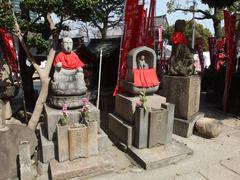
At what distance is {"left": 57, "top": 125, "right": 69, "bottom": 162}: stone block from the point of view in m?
5.05

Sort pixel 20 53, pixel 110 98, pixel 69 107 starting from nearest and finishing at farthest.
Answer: pixel 69 107
pixel 20 53
pixel 110 98

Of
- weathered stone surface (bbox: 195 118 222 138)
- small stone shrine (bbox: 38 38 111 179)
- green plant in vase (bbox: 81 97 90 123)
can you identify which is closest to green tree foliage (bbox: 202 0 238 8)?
weathered stone surface (bbox: 195 118 222 138)

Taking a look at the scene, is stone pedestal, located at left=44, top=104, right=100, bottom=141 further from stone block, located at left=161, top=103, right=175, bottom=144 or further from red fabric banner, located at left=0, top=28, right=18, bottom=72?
red fabric banner, located at left=0, top=28, right=18, bottom=72

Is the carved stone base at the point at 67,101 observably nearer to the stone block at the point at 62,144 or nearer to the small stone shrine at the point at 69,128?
the small stone shrine at the point at 69,128

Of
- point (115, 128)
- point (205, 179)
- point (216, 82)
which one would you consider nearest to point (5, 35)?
point (115, 128)

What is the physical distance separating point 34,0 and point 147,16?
14.1 ft

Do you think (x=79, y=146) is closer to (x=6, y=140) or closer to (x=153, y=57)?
(x=6, y=140)

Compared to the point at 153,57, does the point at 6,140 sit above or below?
below

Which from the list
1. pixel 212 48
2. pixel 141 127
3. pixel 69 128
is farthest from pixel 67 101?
pixel 212 48

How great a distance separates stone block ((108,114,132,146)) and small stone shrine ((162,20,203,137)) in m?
1.89

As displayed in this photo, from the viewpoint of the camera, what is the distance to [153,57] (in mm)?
6871

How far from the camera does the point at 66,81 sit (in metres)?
5.75

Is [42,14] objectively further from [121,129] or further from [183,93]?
[183,93]

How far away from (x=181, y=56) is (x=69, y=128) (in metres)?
4.27
